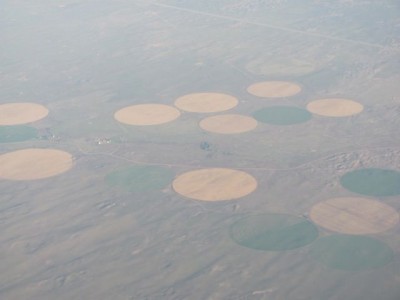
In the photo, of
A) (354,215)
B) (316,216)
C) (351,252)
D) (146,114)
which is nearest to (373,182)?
(354,215)

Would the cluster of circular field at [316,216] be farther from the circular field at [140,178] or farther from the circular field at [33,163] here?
the circular field at [33,163]

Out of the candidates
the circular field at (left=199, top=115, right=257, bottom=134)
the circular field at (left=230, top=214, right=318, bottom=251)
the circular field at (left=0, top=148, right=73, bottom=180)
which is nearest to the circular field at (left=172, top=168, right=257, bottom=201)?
the circular field at (left=230, top=214, right=318, bottom=251)

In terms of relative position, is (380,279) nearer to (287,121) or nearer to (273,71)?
(287,121)

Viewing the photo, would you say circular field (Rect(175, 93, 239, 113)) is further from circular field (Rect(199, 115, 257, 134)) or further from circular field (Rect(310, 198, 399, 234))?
circular field (Rect(310, 198, 399, 234))

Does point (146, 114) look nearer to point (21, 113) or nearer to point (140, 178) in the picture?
point (21, 113)

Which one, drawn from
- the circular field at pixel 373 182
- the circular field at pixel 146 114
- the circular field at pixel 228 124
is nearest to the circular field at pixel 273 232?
the circular field at pixel 373 182

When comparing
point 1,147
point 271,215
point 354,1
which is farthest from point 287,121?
point 354,1
